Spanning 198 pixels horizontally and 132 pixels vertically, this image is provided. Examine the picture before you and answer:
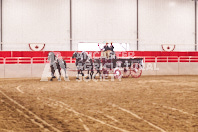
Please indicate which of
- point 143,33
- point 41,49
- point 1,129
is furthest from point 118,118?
point 143,33

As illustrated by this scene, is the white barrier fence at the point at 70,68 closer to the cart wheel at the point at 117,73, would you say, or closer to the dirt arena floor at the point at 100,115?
the cart wheel at the point at 117,73

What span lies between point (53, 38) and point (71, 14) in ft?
7.94

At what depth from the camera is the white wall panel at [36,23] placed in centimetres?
2380

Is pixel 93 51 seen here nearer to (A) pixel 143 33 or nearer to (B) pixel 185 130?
(A) pixel 143 33

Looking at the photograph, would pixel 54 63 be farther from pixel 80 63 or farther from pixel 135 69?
pixel 135 69

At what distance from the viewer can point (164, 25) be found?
26.8 metres

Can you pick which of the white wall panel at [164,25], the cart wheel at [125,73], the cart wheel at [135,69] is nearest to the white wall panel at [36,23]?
the white wall panel at [164,25]

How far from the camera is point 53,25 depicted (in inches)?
975

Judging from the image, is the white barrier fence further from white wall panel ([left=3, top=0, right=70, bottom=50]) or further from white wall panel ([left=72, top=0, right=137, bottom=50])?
white wall panel ([left=72, top=0, right=137, bottom=50])

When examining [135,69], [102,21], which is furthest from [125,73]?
[102,21]

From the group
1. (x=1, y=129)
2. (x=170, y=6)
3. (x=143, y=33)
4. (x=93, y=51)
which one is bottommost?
(x=1, y=129)

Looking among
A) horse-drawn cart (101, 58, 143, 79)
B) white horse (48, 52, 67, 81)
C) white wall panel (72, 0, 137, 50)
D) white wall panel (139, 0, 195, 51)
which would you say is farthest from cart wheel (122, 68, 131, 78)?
white wall panel (139, 0, 195, 51)

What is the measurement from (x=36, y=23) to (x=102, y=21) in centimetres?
539

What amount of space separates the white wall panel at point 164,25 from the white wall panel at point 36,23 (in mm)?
6610
